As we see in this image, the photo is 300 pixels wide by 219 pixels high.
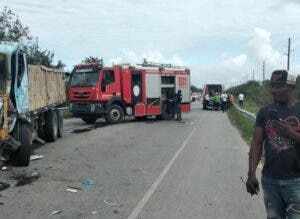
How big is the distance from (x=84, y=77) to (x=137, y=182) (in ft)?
58.8

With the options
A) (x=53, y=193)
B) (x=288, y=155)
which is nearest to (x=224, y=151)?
(x=53, y=193)

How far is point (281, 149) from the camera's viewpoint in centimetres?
471

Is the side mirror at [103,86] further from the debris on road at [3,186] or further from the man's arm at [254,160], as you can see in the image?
the man's arm at [254,160]

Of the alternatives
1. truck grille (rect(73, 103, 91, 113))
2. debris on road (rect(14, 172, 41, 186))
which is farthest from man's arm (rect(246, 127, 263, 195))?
truck grille (rect(73, 103, 91, 113))

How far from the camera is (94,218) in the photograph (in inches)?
296

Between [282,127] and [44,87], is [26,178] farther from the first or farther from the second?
[282,127]

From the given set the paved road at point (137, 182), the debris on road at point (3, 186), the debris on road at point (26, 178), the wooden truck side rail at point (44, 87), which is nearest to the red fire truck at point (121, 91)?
the wooden truck side rail at point (44, 87)

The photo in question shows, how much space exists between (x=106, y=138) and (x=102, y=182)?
30.0 feet

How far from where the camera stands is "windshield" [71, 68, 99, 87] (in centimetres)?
2745

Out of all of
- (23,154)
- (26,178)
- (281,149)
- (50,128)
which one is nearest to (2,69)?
(23,154)

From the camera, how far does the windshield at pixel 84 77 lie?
2745 centimetres

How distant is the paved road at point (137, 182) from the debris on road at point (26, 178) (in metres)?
0.16

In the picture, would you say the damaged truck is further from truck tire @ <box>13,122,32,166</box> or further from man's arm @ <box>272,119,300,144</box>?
man's arm @ <box>272,119,300,144</box>

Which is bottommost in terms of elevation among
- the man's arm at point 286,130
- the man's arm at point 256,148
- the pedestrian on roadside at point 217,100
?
the pedestrian on roadside at point 217,100
